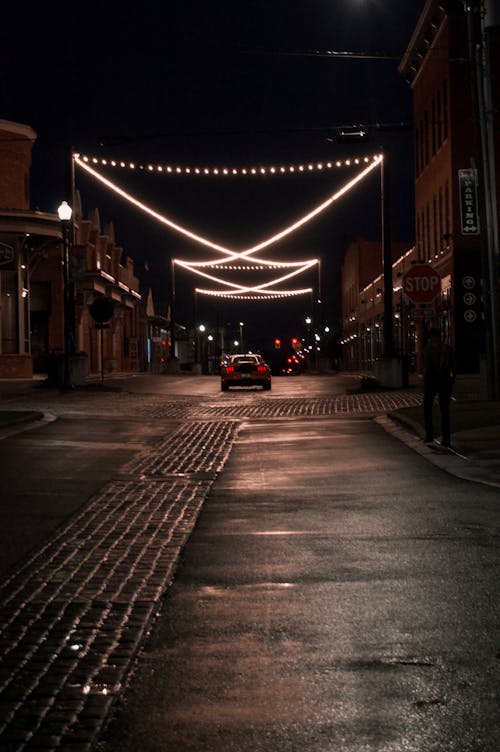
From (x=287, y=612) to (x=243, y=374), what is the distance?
3310 cm

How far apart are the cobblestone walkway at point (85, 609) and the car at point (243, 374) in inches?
1059

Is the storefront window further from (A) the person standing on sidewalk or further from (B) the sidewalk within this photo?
(A) the person standing on sidewalk

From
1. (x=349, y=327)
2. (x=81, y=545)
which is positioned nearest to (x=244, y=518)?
(x=81, y=545)

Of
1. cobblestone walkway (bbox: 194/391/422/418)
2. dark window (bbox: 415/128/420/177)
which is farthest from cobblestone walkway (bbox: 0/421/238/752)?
dark window (bbox: 415/128/420/177)

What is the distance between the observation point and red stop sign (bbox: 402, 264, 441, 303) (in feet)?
72.6

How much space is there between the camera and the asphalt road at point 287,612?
14.7 feet

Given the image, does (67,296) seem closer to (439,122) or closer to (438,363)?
(439,122)

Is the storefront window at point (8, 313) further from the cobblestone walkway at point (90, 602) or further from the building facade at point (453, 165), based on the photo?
the cobblestone walkway at point (90, 602)

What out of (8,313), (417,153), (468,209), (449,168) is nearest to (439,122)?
(449,168)

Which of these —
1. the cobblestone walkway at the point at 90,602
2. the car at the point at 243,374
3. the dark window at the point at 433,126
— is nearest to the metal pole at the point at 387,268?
the car at the point at 243,374

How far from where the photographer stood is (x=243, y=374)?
1554 inches

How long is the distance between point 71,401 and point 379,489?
18412 millimetres

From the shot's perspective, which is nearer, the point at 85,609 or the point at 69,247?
the point at 85,609

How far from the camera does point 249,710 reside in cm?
466
